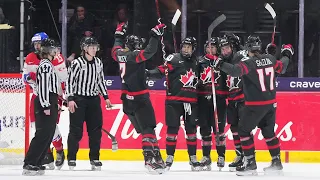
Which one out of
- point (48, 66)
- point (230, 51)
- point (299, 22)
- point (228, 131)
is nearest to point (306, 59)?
point (299, 22)

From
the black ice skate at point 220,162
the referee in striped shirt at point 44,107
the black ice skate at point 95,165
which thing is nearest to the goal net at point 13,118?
the black ice skate at point 95,165

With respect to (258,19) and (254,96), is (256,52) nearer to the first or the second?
(254,96)

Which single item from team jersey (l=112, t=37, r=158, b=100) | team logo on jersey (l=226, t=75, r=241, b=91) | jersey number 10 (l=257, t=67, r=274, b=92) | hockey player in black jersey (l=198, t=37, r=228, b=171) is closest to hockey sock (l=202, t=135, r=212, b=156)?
hockey player in black jersey (l=198, t=37, r=228, b=171)

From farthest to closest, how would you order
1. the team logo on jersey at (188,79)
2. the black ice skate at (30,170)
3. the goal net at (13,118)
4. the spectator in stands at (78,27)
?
the spectator in stands at (78,27), the goal net at (13,118), the team logo on jersey at (188,79), the black ice skate at (30,170)

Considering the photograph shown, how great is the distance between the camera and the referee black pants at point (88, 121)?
938cm

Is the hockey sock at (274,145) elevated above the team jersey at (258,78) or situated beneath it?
situated beneath

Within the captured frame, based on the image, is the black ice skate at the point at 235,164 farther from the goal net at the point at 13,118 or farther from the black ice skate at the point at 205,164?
the goal net at the point at 13,118

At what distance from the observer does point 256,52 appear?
900 centimetres

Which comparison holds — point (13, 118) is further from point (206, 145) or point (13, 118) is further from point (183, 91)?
point (206, 145)

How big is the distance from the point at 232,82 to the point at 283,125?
1.45 metres

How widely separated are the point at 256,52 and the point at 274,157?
108 centimetres

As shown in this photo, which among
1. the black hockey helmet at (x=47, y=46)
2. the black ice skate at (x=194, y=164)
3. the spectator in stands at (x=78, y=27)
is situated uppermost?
the spectator in stands at (x=78, y=27)

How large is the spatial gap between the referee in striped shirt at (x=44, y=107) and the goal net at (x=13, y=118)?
1.49m

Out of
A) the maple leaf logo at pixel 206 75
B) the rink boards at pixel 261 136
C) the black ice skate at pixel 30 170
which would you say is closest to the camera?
the black ice skate at pixel 30 170
